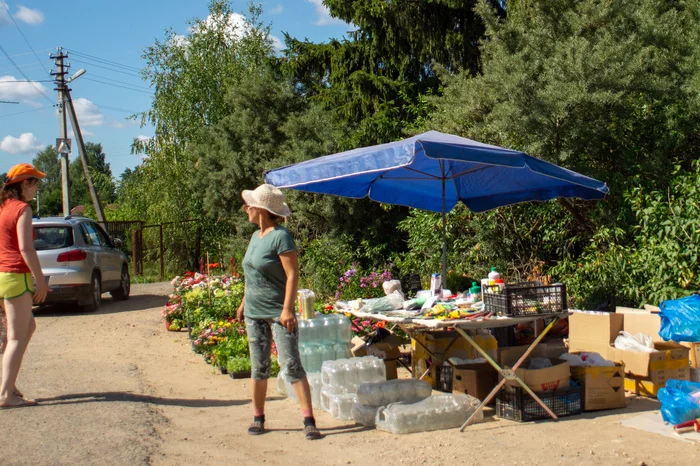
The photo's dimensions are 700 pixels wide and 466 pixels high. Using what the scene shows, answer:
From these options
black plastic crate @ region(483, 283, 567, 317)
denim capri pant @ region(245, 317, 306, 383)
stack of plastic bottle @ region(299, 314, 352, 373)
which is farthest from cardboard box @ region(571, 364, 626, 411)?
denim capri pant @ region(245, 317, 306, 383)

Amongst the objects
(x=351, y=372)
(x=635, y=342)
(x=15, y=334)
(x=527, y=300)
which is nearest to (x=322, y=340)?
(x=351, y=372)

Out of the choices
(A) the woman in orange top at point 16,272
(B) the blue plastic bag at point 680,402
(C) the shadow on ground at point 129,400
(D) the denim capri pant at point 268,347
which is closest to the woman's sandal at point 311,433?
(D) the denim capri pant at point 268,347

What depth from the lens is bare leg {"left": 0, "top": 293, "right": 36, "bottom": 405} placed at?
19.5ft

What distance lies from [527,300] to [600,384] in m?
1.00

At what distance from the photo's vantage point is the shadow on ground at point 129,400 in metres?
6.52

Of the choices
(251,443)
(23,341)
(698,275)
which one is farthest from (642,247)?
(23,341)

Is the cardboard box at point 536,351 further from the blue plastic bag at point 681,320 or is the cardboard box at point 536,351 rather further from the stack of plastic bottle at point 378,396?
the blue plastic bag at point 681,320

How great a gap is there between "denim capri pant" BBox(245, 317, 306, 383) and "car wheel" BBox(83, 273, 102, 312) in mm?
8439

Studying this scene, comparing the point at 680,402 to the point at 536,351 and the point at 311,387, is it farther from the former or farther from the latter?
the point at 311,387

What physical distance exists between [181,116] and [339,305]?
1587 centimetres

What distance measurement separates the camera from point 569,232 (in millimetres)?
10164

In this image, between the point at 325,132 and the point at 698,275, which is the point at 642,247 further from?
the point at 325,132

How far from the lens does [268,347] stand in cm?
545

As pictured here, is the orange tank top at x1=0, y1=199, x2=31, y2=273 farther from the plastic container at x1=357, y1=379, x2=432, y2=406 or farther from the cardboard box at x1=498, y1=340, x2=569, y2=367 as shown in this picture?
the cardboard box at x1=498, y1=340, x2=569, y2=367
